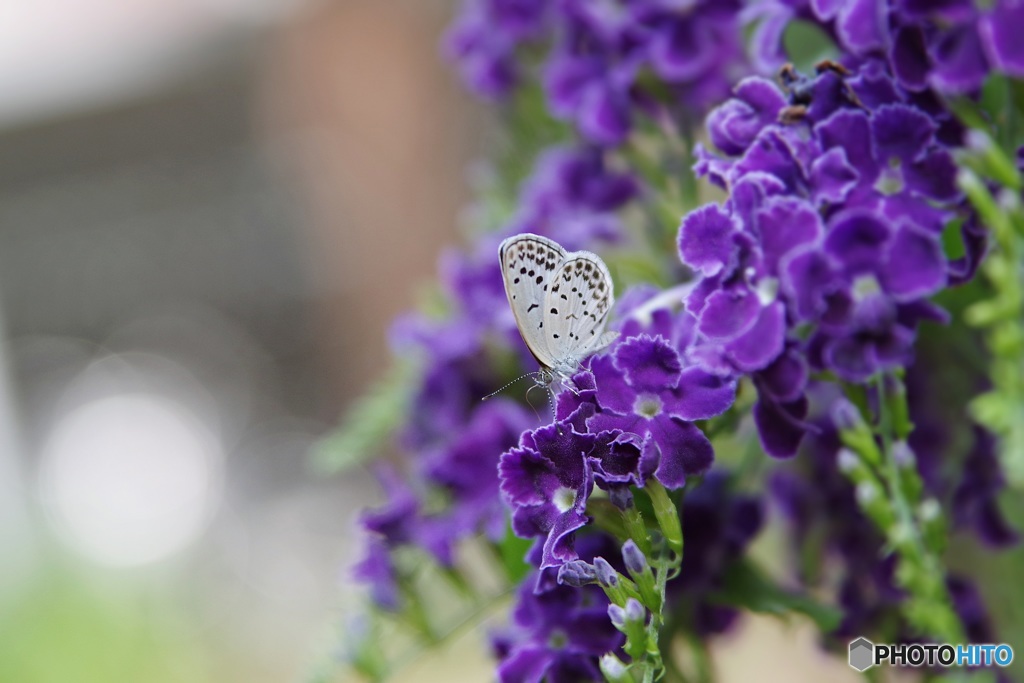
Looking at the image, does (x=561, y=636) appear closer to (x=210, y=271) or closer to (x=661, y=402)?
(x=661, y=402)

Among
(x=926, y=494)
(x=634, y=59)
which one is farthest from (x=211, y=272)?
(x=926, y=494)

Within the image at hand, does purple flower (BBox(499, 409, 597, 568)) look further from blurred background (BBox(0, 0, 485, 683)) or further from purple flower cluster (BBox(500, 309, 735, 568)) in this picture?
blurred background (BBox(0, 0, 485, 683))

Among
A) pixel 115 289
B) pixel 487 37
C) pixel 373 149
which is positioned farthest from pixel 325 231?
pixel 487 37

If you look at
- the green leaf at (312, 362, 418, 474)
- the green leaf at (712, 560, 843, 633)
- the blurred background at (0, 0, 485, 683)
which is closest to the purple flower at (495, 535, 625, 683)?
the green leaf at (712, 560, 843, 633)

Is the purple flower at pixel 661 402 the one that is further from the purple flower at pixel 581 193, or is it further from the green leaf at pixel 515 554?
the purple flower at pixel 581 193

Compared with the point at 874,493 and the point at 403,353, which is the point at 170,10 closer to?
the point at 403,353

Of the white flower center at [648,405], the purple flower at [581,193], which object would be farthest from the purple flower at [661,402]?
the purple flower at [581,193]
